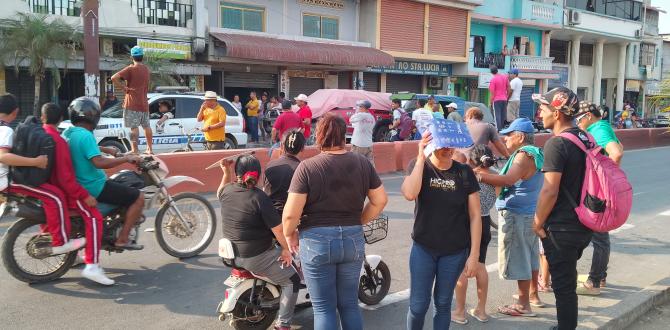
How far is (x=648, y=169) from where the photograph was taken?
15.4 m

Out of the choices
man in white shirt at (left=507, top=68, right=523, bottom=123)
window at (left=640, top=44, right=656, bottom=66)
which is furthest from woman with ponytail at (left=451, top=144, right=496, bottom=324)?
window at (left=640, top=44, right=656, bottom=66)

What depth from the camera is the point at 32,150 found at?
4.95m

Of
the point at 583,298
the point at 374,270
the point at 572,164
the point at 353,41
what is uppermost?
the point at 353,41

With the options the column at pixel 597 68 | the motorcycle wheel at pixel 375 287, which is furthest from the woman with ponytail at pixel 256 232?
the column at pixel 597 68

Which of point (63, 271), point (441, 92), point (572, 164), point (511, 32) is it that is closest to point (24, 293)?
point (63, 271)

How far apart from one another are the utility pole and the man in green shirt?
8937 mm

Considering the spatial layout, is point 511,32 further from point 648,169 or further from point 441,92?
point 648,169

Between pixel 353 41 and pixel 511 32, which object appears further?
pixel 511 32

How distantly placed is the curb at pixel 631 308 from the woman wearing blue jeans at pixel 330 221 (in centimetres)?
209

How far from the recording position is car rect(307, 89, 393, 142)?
1786 cm

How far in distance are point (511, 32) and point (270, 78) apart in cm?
1645

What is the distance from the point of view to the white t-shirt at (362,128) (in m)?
10.9

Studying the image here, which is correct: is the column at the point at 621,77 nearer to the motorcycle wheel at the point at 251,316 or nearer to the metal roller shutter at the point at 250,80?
the metal roller shutter at the point at 250,80

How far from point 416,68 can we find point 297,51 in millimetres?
A: 8773
